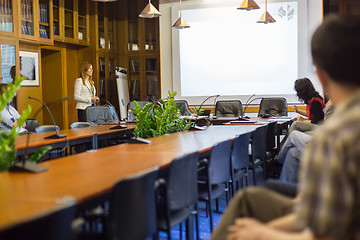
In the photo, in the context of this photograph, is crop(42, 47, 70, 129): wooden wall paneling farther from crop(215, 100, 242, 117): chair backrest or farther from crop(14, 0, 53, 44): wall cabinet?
crop(215, 100, 242, 117): chair backrest

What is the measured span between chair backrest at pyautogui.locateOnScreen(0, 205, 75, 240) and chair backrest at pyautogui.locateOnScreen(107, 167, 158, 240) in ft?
0.98

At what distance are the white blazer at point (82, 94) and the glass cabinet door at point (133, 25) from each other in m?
2.92

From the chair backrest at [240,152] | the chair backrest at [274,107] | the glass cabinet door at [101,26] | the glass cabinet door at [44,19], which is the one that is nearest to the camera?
the chair backrest at [240,152]

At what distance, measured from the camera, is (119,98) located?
971 cm

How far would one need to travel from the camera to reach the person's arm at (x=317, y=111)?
210 inches

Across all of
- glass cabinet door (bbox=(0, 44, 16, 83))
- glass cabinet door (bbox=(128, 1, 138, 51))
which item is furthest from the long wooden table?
glass cabinet door (bbox=(128, 1, 138, 51))

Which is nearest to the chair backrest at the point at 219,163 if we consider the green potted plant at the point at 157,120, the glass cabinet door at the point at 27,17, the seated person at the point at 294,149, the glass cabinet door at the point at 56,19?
the seated person at the point at 294,149

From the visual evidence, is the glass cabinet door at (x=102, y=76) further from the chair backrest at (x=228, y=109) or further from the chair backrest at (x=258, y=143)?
the chair backrest at (x=258, y=143)

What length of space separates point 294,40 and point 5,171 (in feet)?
25.3

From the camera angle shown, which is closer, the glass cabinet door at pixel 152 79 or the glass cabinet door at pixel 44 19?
the glass cabinet door at pixel 44 19

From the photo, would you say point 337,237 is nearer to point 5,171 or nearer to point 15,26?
point 5,171

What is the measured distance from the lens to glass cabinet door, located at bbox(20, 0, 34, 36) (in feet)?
23.1

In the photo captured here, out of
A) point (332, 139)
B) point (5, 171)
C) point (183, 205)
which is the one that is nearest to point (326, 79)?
point (332, 139)

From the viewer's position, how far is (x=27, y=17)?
23.6 ft
